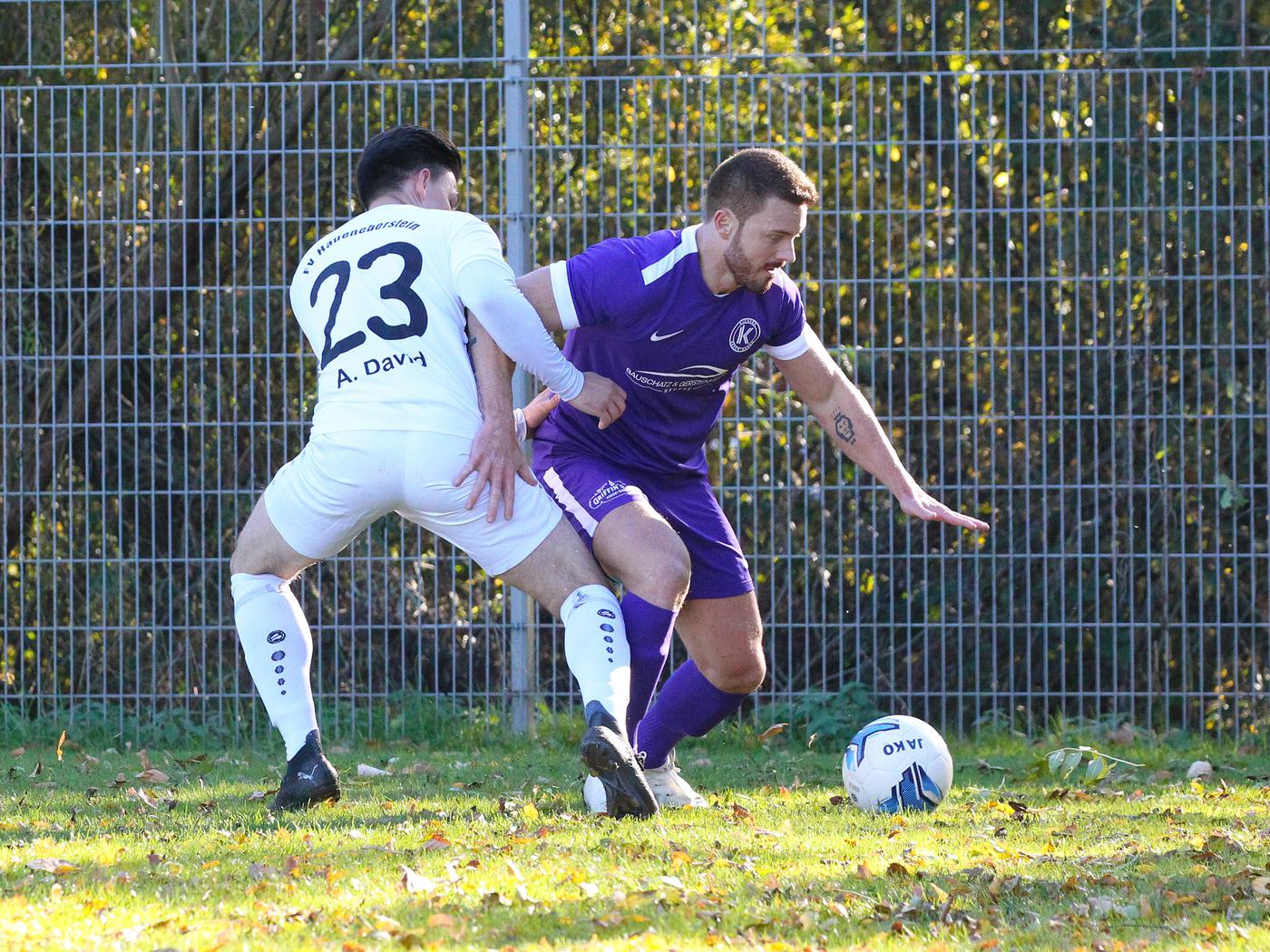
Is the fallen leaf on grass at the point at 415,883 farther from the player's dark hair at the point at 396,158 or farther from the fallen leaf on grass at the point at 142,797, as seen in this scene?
the player's dark hair at the point at 396,158

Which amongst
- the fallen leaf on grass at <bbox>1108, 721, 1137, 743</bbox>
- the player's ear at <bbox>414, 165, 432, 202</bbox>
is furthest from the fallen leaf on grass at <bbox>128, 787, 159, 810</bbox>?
the fallen leaf on grass at <bbox>1108, 721, 1137, 743</bbox>

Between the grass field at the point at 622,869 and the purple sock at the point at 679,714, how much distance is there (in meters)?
0.25

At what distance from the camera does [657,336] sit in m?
4.60

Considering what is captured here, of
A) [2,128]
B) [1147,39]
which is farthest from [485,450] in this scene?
[1147,39]

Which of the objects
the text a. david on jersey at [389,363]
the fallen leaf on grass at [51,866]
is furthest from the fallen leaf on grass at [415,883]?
the text a. david on jersey at [389,363]

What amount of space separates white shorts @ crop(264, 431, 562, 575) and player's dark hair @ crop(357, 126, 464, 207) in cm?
84

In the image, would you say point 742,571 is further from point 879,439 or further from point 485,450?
point 485,450

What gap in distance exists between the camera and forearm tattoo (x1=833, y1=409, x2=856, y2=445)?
5020 mm

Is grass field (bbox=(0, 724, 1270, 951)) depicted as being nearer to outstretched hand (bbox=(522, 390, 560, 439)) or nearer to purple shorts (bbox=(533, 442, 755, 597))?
purple shorts (bbox=(533, 442, 755, 597))

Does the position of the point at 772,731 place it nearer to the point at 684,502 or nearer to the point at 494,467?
the point at 684,502

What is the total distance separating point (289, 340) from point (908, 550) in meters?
2.85

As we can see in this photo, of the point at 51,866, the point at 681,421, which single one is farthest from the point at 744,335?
the point at 51,866

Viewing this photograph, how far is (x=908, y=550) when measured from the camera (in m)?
6.68

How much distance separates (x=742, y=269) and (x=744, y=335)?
228 mm
